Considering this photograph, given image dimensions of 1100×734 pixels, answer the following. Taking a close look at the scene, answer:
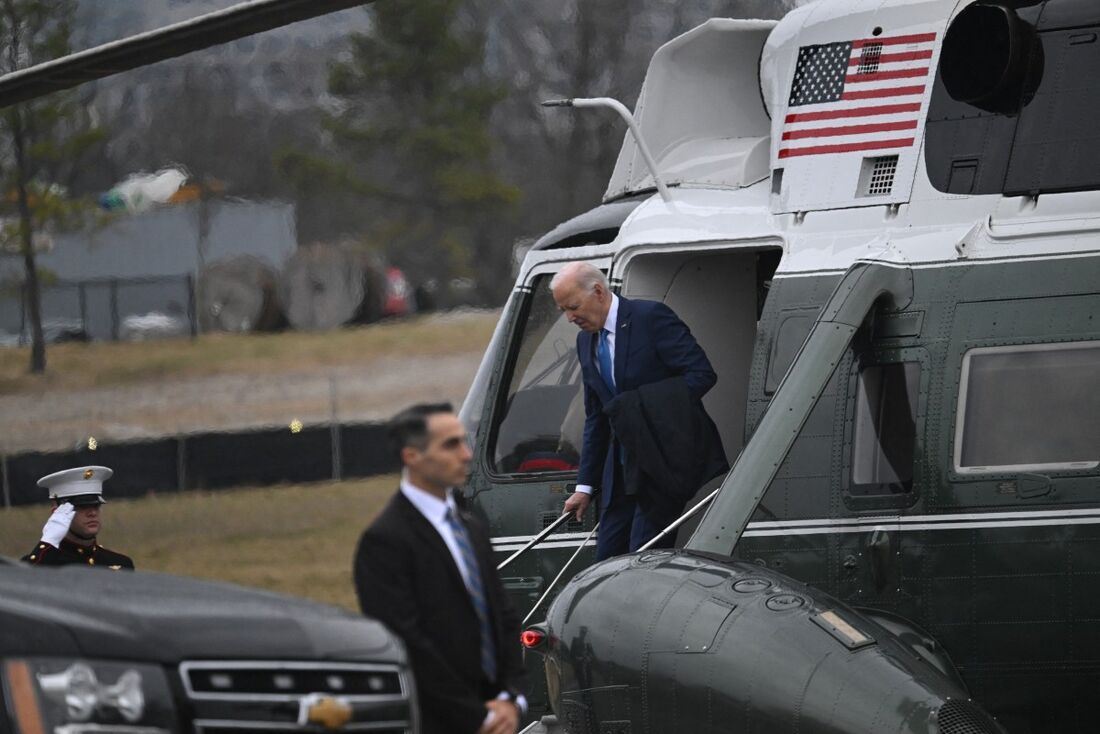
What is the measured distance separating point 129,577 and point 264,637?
755 mm

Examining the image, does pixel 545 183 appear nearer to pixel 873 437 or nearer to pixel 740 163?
pixel 740 163

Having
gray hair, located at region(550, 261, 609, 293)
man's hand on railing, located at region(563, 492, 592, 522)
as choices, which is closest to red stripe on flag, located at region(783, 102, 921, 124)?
gray hair, located at region(550, 261, 609, 293)

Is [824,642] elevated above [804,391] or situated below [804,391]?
below

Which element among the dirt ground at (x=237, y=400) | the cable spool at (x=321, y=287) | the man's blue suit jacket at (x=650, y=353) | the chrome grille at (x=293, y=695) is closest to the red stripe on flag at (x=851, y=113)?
the man's blue suit jacket at (x=650, y=353)

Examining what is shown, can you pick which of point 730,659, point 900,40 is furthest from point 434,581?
point 900,40

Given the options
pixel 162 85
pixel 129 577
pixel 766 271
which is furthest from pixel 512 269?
pixel 129 577

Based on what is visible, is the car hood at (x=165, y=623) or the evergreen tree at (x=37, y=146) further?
the evergreen tree at (x=37, y=146)

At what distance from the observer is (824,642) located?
21.2ft

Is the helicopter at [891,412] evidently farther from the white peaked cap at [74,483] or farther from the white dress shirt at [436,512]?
the white peaked cap at [74,483]

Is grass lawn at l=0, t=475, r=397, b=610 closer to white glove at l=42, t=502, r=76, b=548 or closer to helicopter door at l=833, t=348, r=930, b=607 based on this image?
white glove at l=42, t=502, r=76, b=548

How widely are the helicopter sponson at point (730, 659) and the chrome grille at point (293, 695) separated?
1.64m

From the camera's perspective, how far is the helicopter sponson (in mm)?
6340

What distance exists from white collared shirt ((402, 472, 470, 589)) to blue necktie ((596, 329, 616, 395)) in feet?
9.28

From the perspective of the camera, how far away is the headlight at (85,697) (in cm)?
471
